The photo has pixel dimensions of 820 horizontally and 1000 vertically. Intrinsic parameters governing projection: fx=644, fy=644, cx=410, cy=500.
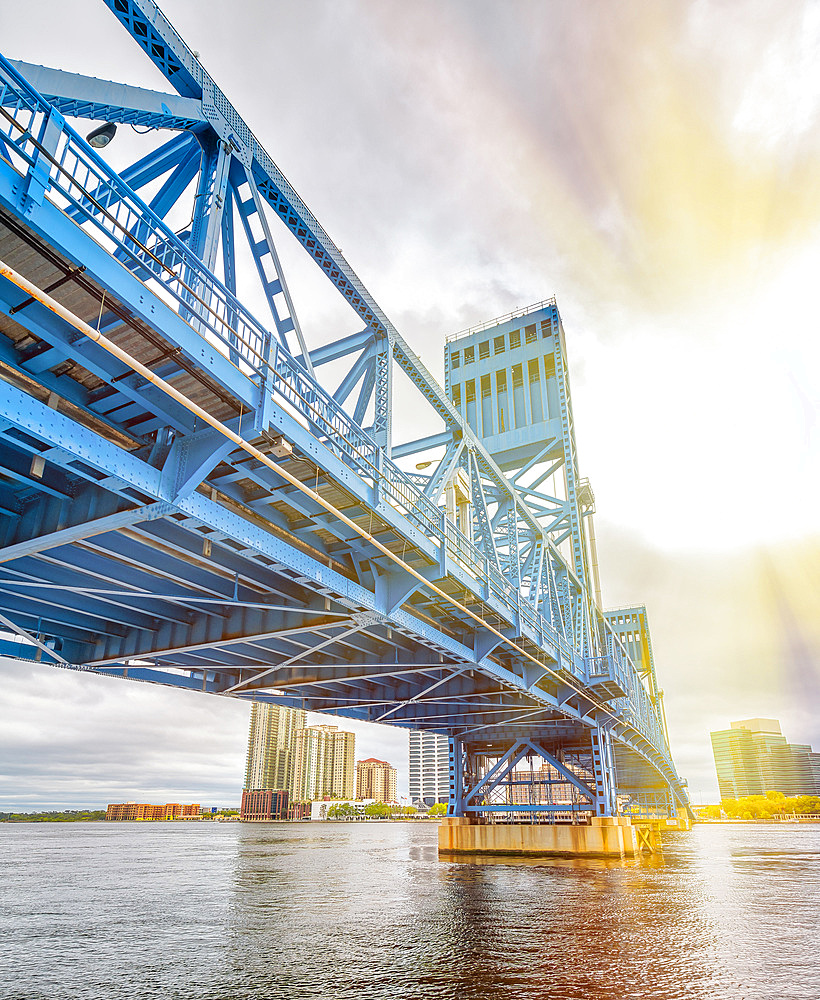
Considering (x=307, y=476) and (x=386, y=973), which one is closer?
(x=307, y=476)

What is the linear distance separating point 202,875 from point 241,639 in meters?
30.2

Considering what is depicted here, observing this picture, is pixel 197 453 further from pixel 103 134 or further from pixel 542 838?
pixel 542 838

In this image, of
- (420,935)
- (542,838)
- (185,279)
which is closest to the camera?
(185,279)

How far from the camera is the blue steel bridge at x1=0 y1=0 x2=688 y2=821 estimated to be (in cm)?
916

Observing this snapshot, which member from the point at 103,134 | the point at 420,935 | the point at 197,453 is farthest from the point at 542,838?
the point at 103,134

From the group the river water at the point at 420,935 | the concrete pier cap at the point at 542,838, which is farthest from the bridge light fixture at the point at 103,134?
the concrete pier cap at the point at 542,838

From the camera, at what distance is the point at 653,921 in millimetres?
22672

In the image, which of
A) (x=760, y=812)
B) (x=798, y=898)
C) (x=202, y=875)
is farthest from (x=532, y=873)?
(x=760, y=812)

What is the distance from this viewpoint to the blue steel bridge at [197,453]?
9156 mm

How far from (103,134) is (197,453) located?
593 centimetres

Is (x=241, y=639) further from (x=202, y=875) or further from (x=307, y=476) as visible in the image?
(x=202, y=875)

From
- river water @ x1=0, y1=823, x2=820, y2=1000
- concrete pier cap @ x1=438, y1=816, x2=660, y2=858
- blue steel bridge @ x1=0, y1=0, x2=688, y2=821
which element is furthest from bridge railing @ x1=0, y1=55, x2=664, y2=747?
concrete pier cap @ x1=438, y1=816, x2=660, y2=858

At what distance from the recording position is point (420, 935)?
20.4 metres

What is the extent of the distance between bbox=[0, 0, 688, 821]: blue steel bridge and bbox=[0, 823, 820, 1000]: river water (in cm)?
826
